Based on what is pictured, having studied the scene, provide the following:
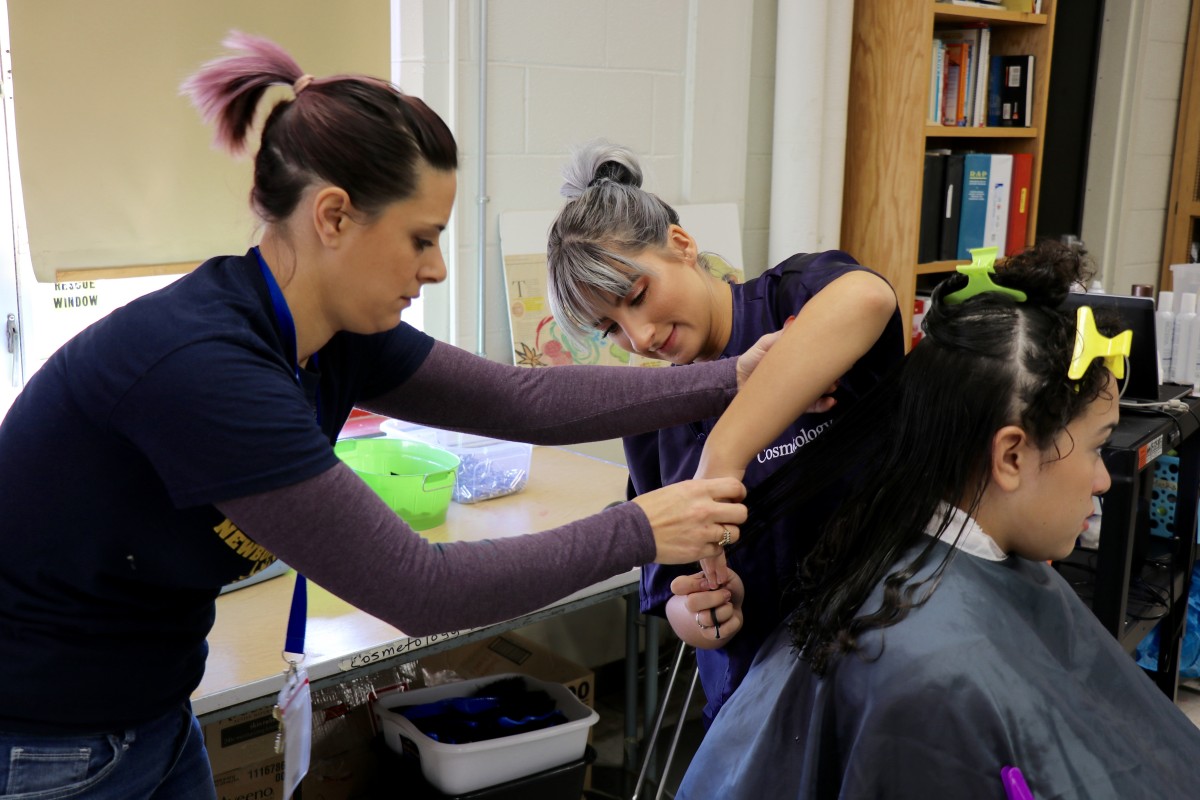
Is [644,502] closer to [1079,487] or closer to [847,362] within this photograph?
[847,362]

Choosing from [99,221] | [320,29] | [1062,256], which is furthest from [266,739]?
[1062,256]

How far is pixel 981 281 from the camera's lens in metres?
1.28

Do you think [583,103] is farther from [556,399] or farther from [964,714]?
[964,714]

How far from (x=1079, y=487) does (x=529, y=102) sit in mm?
1716

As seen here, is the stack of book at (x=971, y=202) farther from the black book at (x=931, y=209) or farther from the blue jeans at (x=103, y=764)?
the blue jeans at (x=103, y=764)

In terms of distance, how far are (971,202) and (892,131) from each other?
0.44 m

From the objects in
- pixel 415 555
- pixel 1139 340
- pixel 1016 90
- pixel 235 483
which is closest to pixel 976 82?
pixel 1016 90

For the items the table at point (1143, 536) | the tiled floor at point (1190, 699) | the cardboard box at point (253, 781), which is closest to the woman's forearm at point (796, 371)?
the table at point (1143, 536)

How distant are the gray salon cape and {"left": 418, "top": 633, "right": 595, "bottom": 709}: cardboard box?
1180 mm

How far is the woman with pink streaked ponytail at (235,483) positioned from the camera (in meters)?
1.00

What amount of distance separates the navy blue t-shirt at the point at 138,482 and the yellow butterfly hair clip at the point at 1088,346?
80 cm

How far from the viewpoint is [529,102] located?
2.60m

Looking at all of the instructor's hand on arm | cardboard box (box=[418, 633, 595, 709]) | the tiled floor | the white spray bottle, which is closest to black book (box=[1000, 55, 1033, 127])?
the white spray bottle

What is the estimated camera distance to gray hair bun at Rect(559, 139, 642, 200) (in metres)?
1.52
